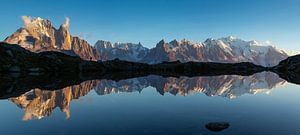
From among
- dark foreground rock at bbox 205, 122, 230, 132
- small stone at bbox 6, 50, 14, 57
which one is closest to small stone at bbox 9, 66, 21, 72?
small stone at bbox 6, 50, 14, 57

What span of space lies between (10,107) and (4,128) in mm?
20774

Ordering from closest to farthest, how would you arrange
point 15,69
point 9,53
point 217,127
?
point 217,127 < point 15,69 < point 9,53

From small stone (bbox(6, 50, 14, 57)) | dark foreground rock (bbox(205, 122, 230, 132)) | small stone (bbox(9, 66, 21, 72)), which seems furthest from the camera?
small stone (bbox(6, 50, 14, 57))

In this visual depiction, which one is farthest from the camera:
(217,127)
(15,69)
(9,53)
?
(9,53)

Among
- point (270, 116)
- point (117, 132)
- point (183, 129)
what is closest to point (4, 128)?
point (117, 132)

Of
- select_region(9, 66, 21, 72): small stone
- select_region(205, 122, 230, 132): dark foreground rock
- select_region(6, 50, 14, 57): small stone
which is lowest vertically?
select_region(205, 122, 230, 132): dark foreground rock

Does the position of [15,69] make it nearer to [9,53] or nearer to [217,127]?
[9,53]

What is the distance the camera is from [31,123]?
4275cm

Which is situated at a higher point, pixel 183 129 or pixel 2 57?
pixel 2 57

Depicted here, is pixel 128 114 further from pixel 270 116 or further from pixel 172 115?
pixel 270 116

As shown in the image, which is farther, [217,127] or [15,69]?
[15,69]

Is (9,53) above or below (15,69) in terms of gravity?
above

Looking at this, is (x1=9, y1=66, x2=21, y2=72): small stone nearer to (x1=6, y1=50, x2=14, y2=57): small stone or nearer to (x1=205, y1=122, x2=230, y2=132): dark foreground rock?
(x1=6, y1=50, x2=14, y2=57): small stone

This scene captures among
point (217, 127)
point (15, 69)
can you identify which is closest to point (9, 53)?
point (15, 69)
